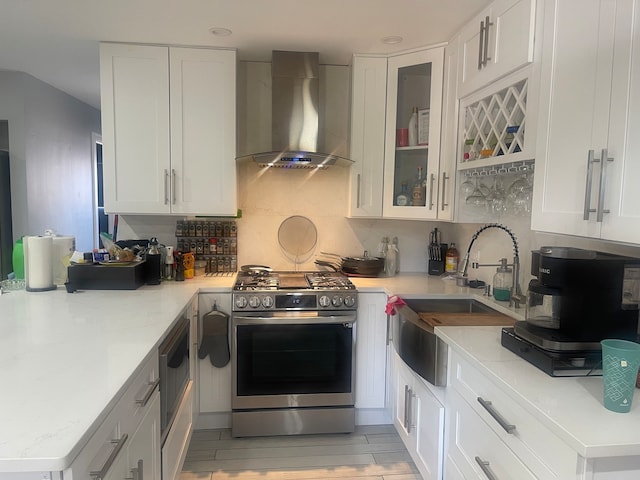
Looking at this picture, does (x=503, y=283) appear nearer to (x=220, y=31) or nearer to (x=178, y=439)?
(x=178, y=439)

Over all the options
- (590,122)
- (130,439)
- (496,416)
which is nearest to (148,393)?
(130,439)

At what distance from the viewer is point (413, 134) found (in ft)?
8.95

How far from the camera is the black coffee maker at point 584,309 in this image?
4.38ft

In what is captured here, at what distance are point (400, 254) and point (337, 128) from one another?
1.06m

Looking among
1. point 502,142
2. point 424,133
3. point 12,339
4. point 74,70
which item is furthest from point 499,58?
point 74,70

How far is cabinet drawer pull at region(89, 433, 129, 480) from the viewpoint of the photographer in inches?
39.5

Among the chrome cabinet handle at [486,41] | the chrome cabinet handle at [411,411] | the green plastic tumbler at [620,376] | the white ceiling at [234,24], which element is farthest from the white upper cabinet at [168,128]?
the green plastic tumbler at [620,376]

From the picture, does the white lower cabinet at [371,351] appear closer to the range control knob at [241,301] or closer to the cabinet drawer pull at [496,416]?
the range control knob at [241,301]

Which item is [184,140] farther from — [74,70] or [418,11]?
[418,11]

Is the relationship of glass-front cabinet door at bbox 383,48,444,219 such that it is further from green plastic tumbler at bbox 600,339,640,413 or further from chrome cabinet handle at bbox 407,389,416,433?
green plastic tumbler at bbox 600,339,640,413

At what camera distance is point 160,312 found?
1915 millimetres

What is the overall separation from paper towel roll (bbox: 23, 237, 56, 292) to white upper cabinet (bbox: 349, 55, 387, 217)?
1.85 metres

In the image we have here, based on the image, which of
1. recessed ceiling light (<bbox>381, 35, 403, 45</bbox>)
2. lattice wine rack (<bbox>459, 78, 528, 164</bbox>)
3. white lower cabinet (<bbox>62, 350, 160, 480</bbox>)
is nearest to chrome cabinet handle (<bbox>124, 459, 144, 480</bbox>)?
white lower cabinet (<bbox>62, 350, 160, 480</bbox>)

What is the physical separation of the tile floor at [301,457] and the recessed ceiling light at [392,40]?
244cm
